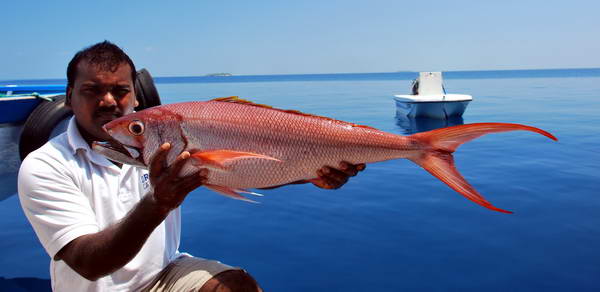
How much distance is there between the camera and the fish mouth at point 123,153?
2061 millimetres

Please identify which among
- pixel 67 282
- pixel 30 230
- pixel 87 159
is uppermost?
pixel 87 159

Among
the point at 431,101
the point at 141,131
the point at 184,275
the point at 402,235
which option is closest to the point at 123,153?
the point at 141,131

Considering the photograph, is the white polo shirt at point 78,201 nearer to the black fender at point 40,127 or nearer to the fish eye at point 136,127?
the fish eye at point 136,127

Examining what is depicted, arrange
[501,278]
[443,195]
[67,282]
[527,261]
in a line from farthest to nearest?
1. [443,195]
2. [527,261]
3. [501,278]
4. [67,282]

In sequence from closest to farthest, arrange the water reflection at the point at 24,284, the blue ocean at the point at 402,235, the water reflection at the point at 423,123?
the water reflection at the point at 24,284
the blue ocean at the point at 402,235
the water reflection at the point at 423,123

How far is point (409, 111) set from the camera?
1981 cm

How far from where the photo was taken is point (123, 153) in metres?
2.12

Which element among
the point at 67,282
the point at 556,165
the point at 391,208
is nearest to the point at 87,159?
the point at 67,282

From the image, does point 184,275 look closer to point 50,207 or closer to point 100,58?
point 50,207

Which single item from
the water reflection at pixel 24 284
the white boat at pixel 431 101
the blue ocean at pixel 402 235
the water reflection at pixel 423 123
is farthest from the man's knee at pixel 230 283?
the white boat at pixel 431 101

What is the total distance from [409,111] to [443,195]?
1272cm

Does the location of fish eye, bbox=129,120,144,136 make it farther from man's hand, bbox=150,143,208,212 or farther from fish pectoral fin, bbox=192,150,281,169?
fish pectoral fin, bbox=192,150,281,169

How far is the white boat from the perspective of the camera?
60.0ft

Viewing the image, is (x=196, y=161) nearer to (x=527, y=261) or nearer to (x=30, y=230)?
(x=527, y=261)
